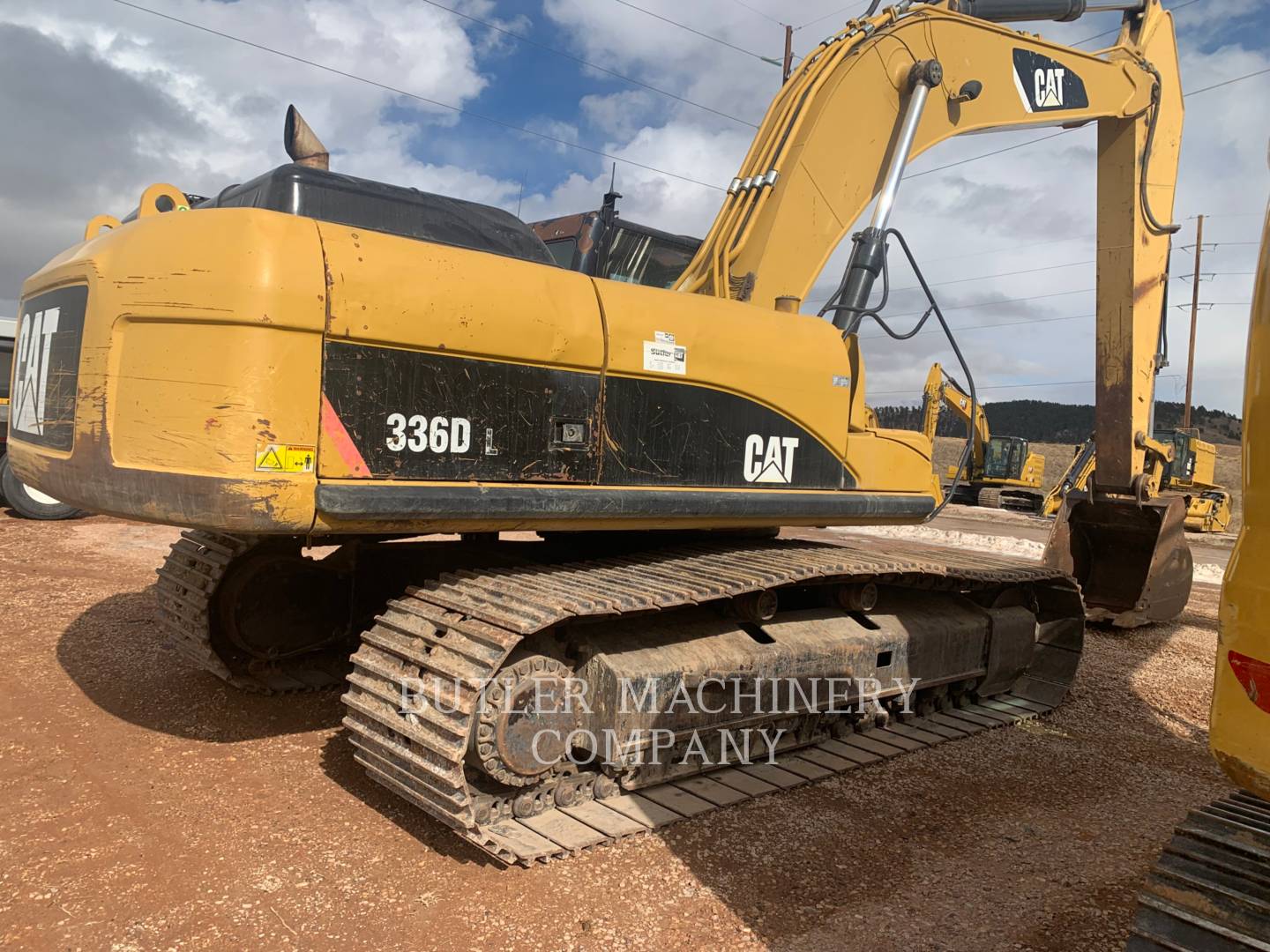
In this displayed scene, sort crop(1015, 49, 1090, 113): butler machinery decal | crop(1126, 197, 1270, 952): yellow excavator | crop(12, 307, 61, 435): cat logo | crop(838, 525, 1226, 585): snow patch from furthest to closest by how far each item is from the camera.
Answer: crop(838, 525, 1226, 585): snow patch → crop(1015, 49, 1090, 113): butler machinery decal → crop(12, 307, 61, 435): cat logo → crop(1126, 197, 1270, 952): yellow excavator

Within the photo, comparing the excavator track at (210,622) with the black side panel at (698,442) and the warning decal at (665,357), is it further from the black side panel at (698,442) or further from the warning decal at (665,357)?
the warning decal at (665,357)

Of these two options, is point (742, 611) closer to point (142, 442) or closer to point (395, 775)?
point (395, 775)

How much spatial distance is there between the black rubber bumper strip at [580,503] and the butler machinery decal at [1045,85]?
3113 millimetres

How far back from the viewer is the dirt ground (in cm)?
295

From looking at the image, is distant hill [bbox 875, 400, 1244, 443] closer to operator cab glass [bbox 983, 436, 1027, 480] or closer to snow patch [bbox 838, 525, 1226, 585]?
operator cab glass [bbox 983, 436, 1027, 480]

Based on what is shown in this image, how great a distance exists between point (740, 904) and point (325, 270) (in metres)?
2.54

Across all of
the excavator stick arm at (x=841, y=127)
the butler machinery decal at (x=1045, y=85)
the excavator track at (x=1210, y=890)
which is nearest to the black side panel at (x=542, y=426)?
the excavator stick arm at (x=841, y=127)

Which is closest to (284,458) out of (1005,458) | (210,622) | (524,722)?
(524,722)

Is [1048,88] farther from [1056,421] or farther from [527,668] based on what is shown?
[1056,421]

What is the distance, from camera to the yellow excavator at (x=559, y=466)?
10.5 ft

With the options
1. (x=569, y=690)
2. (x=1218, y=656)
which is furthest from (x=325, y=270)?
(x=1218, y=656)

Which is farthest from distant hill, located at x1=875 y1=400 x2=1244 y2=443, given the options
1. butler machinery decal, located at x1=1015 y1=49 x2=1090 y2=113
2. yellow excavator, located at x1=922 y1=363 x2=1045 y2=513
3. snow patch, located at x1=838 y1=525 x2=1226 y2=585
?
butler machinery decal, located at x1=1015 y1=49 x2=1090 y2=113

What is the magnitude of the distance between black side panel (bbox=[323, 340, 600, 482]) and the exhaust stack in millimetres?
1795

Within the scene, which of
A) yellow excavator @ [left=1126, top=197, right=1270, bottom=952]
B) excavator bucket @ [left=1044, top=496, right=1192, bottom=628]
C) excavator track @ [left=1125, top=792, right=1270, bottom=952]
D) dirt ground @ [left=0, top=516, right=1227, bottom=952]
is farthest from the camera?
excavator bucket @ [left=1044, top=496, right=1192, bottom=628]
